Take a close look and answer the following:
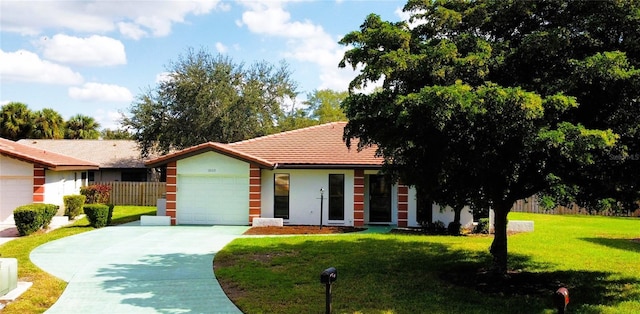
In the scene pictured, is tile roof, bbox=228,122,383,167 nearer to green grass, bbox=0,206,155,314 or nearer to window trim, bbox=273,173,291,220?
window trim, bbox=273,173,291,220

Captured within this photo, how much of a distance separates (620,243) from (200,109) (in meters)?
26.9

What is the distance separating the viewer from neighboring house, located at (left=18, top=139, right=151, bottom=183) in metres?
34.3

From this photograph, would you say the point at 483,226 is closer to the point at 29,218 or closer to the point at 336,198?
the point at 336,198

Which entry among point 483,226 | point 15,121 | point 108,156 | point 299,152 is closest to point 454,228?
point 483,226

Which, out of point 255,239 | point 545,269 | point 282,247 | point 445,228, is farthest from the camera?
point 445,228

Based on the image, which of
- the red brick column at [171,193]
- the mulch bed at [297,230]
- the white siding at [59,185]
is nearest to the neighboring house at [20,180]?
the white siding at [59,185]

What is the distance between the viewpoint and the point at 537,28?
9.27 meters

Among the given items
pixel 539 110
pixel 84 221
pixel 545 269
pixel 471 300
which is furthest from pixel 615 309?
pixel 84 221

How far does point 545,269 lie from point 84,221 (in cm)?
1806

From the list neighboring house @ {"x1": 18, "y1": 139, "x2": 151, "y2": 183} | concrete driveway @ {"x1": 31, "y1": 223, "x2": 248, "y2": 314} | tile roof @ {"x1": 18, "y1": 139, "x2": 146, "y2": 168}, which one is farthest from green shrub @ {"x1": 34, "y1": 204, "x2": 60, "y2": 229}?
tile roof @ {"x1": 18, "y1": 139, "x2": 146, "y2": 168}

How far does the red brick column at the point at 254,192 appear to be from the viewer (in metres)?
19.8

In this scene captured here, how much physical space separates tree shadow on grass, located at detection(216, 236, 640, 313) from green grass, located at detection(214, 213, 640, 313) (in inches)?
0.7

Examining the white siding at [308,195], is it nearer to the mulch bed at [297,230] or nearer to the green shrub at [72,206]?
the mulch bed at [297,230]

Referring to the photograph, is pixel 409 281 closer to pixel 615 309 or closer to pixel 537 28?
pixel 615 309
